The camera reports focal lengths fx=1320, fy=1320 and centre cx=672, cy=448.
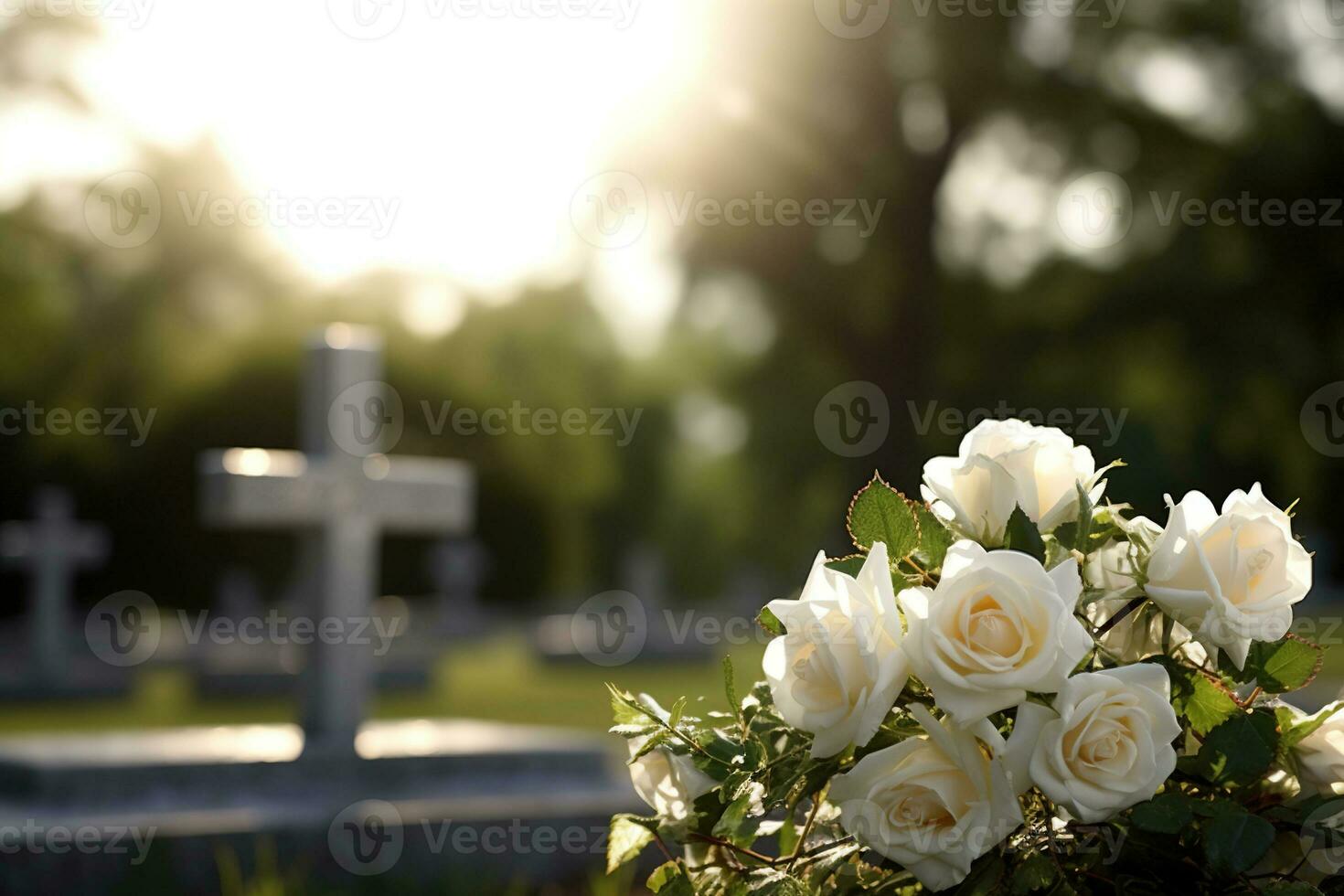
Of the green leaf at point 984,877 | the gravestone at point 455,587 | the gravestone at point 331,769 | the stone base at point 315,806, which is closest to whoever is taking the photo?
the green leaf at point 984,877

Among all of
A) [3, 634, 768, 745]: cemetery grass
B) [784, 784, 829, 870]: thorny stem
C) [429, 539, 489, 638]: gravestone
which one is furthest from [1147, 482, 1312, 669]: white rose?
[429, 539, 489, 638]: gravestone

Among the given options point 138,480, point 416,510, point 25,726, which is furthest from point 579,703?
point 138,480

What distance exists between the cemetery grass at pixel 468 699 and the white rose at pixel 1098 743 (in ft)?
29.8

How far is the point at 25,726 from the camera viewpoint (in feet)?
36.0

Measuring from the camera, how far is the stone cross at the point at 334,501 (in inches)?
271

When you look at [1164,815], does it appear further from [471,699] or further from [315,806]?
[471,699]

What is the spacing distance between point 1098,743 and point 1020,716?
0.28 ft

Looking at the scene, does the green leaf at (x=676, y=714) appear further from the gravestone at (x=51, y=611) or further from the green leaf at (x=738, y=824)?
the gravestone at (x=51, y=611)

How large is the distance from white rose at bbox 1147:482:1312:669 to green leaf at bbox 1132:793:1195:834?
20 centimetres

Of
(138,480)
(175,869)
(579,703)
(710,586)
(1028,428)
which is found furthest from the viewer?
(710,586)

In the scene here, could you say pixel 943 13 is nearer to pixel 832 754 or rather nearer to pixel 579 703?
pixel 579 703

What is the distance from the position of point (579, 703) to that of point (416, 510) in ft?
19.1

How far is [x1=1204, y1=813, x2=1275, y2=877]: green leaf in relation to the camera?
1.45 m

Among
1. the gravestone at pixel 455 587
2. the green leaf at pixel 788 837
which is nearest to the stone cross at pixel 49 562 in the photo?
the gravestone at pixel 455 587
